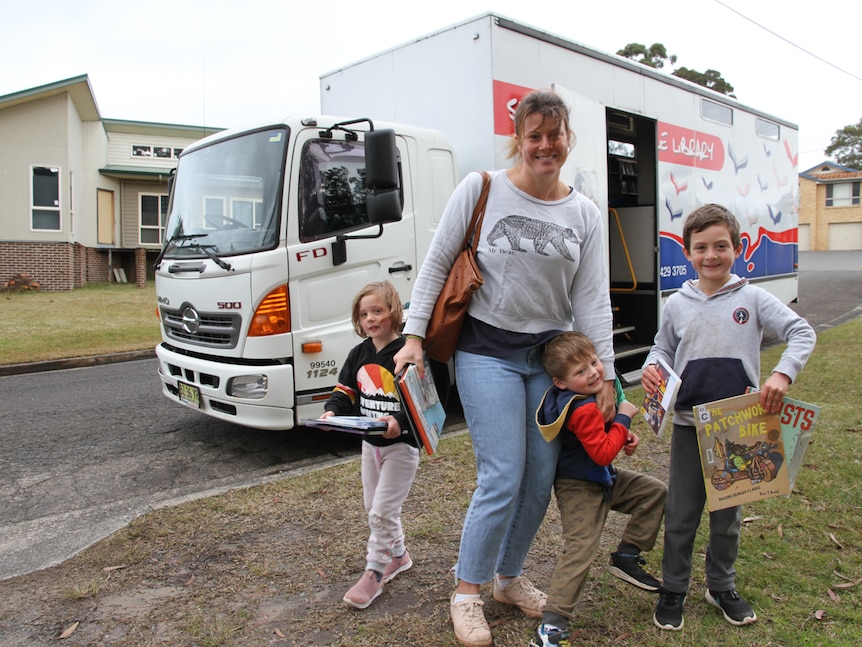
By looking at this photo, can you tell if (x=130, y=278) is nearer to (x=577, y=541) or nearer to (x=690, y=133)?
(x=690, y=133)

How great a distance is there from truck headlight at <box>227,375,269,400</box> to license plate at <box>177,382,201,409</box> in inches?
16.5

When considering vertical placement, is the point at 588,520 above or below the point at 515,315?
below

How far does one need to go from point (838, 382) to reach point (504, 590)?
210 inches

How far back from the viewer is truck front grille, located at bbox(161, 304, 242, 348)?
15.5 ft

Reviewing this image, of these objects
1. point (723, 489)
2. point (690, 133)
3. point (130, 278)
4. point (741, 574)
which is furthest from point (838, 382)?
point (130, 278)

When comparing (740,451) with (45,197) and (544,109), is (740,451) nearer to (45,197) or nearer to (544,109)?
(544,109)

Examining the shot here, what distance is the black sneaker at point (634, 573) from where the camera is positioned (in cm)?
275

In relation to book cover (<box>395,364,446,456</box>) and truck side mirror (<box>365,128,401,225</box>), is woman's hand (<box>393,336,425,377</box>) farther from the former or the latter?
truck side mirror (<box>365,128,401,225</box>)

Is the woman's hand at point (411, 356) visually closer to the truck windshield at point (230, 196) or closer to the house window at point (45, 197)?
the truck windshield at point (230, 196)

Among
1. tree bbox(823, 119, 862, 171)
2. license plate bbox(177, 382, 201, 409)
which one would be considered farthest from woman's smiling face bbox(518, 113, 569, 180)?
tree bbox(823, 119, 862, 171)

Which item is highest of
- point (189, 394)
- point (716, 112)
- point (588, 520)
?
point (716, 112)

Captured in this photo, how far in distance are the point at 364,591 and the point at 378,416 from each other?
0.71m

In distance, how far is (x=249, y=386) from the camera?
4.71 m

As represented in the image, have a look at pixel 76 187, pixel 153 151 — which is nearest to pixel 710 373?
pixel 76 187
